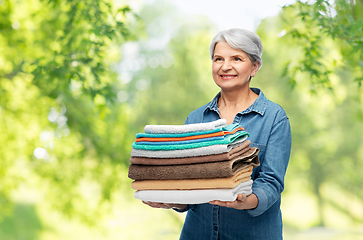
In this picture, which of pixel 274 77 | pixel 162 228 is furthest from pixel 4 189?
pixel 274 77

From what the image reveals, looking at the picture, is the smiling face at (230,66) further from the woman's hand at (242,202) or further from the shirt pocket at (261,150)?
the woman's hand at (242,202)

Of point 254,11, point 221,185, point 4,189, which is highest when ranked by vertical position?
point 254,11

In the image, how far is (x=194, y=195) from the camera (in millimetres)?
1008

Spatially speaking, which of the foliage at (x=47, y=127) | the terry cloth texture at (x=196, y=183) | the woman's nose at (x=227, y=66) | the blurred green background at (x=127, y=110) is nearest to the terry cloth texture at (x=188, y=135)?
the terry cloth texture at (x=196, y=183)

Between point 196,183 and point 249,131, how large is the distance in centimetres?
→ 35

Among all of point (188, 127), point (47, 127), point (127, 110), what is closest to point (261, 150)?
point (188, 127)

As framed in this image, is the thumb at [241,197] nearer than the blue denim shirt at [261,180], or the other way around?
the thumb at [241,197]

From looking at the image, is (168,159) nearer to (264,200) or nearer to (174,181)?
(174,181)

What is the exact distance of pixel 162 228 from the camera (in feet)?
32.7

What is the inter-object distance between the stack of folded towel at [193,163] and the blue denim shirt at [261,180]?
0.08m

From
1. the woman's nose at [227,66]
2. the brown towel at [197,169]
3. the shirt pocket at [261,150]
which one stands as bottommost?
the brown towel at [197,169]

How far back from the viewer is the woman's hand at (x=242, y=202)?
975 millimetres

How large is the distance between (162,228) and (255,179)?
368 inches

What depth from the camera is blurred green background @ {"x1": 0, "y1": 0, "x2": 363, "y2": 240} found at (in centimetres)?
369
